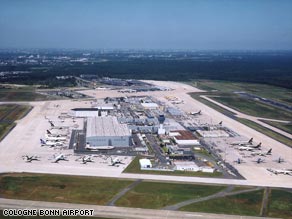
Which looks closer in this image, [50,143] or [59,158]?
[59,158]

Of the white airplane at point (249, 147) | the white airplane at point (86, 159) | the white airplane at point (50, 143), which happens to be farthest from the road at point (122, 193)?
the white airplane at point (249, 147)

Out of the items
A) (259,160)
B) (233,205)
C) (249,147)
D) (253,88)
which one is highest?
(253,88)

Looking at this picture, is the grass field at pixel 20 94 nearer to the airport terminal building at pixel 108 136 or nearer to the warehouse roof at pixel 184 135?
the airport terminal building at pixel 108 136

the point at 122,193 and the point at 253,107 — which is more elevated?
the point at 253,107

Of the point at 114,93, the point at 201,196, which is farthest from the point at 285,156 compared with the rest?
the point at 114,93

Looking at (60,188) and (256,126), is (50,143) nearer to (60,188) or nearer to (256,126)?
(60,188)

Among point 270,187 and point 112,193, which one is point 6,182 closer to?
point 112,193

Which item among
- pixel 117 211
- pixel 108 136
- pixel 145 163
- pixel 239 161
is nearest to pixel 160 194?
pixel 117 211

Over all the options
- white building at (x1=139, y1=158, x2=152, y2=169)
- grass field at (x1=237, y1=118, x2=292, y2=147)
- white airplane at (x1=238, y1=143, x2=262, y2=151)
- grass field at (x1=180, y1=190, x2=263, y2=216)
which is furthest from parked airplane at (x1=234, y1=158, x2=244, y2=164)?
grass field at (x1=237, y1=118, x2=292, y2=147)
